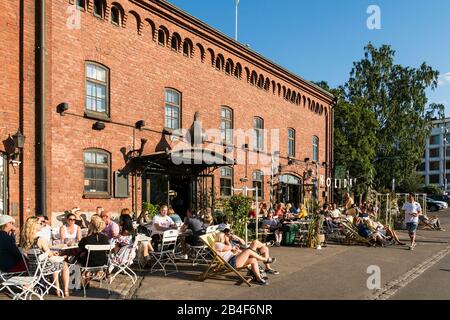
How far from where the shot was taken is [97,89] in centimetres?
1395

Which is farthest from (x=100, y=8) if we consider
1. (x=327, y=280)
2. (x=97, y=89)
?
(x=327, y=280)

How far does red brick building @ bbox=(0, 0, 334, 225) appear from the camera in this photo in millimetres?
11766

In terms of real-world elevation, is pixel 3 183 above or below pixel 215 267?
above

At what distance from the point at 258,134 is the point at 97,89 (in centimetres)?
1075

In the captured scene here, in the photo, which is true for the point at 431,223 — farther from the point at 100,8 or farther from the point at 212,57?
the point at 100,8

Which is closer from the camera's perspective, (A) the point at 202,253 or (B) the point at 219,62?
(A) the point at 202,253

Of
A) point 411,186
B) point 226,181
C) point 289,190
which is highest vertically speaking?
point 226,181

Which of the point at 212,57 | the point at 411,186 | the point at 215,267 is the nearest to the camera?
the point at 215,267

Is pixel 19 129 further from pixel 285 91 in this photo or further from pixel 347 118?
pixel 347 118

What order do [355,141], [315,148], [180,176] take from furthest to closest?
[355,141]
[315,148]
[180,176]

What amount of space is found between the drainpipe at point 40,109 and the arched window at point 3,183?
750 millimetres

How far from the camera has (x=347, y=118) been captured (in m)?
36.2

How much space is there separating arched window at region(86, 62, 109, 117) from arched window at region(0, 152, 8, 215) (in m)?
2.94
